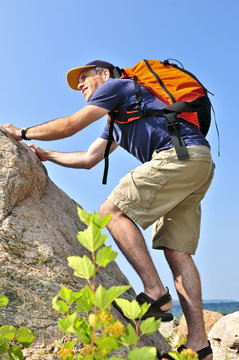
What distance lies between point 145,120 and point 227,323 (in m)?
6.02

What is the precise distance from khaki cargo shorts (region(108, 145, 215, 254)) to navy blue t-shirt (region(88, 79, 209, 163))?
0.11m

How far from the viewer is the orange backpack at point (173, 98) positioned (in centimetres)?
360

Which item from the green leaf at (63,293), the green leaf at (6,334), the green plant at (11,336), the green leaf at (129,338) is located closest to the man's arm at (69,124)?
the green plant at (11,336)

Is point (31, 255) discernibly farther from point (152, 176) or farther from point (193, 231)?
point (193, 231)

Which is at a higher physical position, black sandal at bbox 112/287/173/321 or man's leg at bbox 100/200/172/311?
man's leg at bbox 100/200/172/311

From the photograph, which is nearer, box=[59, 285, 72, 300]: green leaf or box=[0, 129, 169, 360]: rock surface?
box=[59, 285, 72, 300]: green leaf

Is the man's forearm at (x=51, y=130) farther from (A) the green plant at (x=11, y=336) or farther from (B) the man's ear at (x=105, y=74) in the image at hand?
(A) the green plant at (x=11, y=336)

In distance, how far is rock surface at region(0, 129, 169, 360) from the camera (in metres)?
2.47

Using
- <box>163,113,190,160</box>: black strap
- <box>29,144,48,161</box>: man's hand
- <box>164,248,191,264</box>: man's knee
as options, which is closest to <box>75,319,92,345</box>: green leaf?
<box>163,113,190,160</box>: black strap

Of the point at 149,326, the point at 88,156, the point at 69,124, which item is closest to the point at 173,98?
the point at 69,124

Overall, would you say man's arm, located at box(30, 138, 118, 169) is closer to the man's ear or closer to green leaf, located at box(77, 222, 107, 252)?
the man's ear

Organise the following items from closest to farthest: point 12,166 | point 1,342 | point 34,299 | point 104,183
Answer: point 1,342 < point 34,299 < point 12,166 < point 104,183

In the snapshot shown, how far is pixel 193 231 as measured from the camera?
12.9 ft

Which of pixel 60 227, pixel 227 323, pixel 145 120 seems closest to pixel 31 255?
pixel 60 227
